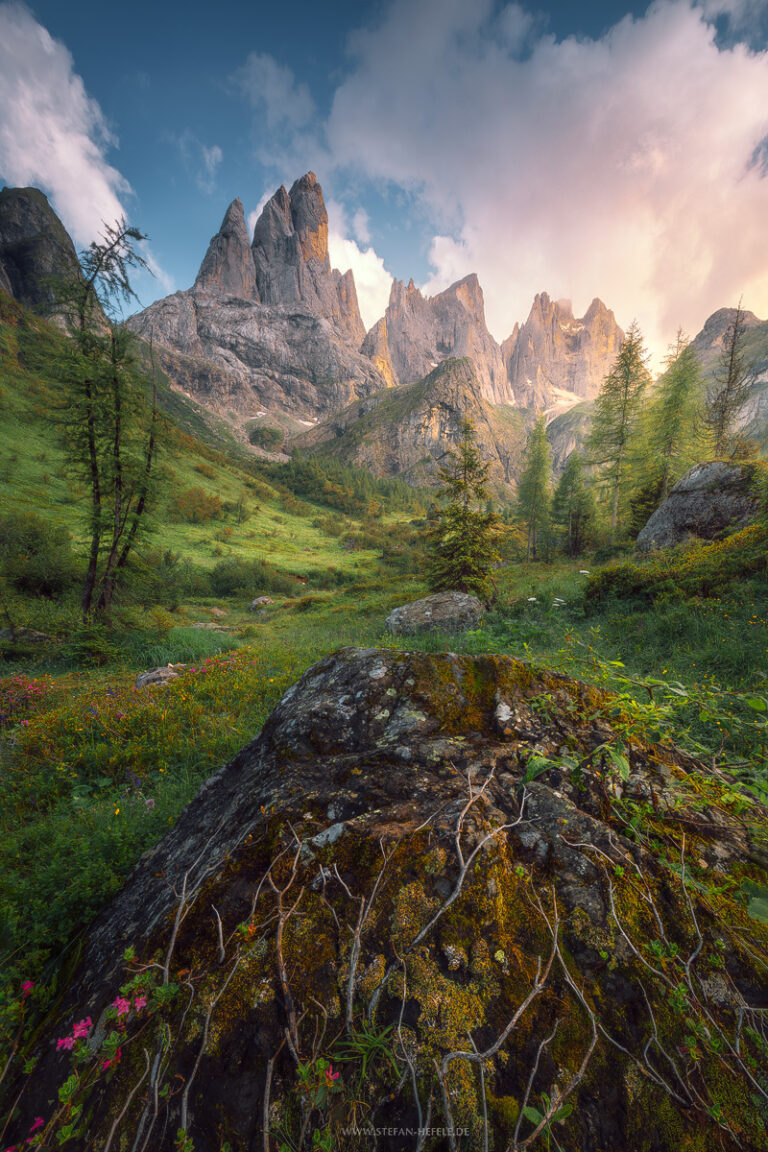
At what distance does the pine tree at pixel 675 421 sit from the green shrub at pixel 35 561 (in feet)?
111

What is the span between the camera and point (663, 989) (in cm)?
137

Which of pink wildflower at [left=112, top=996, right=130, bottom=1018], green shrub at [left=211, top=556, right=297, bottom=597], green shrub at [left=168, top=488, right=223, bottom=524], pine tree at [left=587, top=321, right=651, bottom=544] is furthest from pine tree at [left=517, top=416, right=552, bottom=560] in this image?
pink wildflower at [left=112, top=996, right=130, bottom=1018]

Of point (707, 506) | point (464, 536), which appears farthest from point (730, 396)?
point (464, 536)

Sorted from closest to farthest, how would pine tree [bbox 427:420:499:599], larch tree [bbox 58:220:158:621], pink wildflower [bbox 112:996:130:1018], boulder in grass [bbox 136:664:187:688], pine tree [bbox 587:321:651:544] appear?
pink wildflower [bbox 112:996:130:1018]
boulder in grass [bbox 136:664:187:688]
larch tree [bbox 58:220:158:621]
pine tree [bbox 427:420:499:599]
pine tree [bbox 587:321:651:544]

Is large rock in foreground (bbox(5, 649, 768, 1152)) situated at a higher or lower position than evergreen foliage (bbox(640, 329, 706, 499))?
lower

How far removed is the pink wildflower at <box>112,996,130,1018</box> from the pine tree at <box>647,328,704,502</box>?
3014 centimetres

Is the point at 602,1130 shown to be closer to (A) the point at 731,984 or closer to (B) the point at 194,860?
(A) the point at 731,984

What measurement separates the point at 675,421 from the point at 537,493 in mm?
17416

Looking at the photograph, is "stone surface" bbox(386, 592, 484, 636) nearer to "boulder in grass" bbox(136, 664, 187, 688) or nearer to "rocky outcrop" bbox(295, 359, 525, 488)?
"boulder in grass" bbox(136, 664, 187, 688)

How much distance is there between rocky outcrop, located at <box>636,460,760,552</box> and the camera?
13.3 m

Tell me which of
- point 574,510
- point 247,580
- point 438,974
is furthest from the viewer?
point 574,510

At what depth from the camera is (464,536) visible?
14203mm

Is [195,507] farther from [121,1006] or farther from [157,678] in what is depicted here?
[121,1006]

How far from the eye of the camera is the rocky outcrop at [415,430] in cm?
16038
